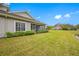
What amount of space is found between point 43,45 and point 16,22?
618mm

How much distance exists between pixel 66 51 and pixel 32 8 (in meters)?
0.94

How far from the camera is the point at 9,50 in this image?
10.6 feet

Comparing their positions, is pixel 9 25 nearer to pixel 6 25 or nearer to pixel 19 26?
pixel 6 25

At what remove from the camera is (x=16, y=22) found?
3.38m

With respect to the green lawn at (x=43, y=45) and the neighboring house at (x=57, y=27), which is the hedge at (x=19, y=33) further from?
the neighboring house at (x=57, y=27)

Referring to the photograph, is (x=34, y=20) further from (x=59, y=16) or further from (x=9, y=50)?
(x=9, y=50)

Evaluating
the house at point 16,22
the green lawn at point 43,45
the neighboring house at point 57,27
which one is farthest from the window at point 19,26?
the neighboring house at point 57,27

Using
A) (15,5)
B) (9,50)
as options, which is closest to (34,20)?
(15,5)

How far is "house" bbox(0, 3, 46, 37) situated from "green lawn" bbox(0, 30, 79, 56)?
0.51 ft

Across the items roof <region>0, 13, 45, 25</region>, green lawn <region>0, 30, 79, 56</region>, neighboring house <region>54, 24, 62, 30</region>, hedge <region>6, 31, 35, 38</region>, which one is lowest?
green lawn <region>0, 30, 79, 56</region>

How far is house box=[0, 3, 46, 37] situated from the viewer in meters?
3.29

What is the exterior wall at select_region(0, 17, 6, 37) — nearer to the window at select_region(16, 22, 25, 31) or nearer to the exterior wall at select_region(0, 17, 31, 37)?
the exterior wall at select_region(0, 17, 31, 37)

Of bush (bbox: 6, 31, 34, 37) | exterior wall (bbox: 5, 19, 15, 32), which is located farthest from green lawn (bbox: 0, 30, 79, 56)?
exterior wall (bbox: 5, 19, 15, 32)

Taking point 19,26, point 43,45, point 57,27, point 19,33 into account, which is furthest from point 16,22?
point 57,27
